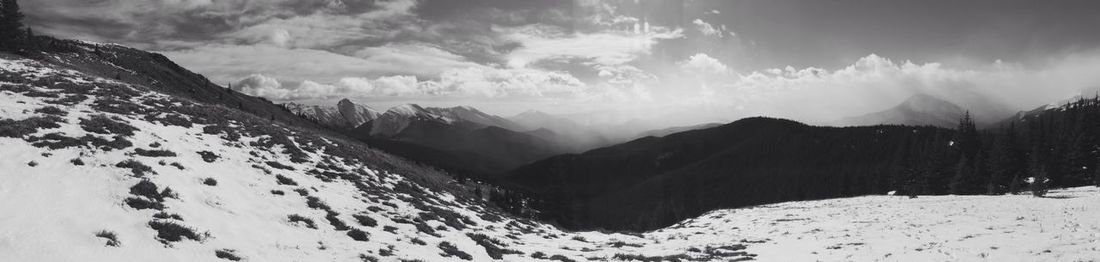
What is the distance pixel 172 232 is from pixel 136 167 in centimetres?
664

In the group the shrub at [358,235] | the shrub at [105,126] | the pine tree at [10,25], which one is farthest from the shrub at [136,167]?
the pine tree at [10,25]

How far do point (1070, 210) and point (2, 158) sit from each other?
50993 millimetres

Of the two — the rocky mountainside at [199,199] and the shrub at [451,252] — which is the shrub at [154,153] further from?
the shrub at [451,252]

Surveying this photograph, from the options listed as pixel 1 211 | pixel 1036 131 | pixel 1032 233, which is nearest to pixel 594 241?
pixel 1032 233

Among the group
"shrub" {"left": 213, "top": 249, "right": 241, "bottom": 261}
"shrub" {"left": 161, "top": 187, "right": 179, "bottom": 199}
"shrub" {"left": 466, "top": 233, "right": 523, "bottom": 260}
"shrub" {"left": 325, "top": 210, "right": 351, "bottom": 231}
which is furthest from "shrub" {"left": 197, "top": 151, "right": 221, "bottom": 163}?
"shrub" {"left": 466, "top": 233, "right": 523, "bottom": 260}

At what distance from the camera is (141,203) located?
1364cm

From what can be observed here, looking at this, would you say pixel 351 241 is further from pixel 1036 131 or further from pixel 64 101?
pixel 1036 131

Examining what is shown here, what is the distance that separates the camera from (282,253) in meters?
→ 14.0

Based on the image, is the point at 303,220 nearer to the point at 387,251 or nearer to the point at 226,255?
the point at 387,251

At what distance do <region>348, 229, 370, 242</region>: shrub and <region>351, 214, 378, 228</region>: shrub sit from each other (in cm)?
219

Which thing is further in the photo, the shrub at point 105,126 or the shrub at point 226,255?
the shrub at point 105,126

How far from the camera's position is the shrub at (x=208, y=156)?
72.6 feet

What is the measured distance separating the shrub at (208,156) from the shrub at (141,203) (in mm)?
9015

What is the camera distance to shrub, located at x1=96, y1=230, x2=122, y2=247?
1082cm
